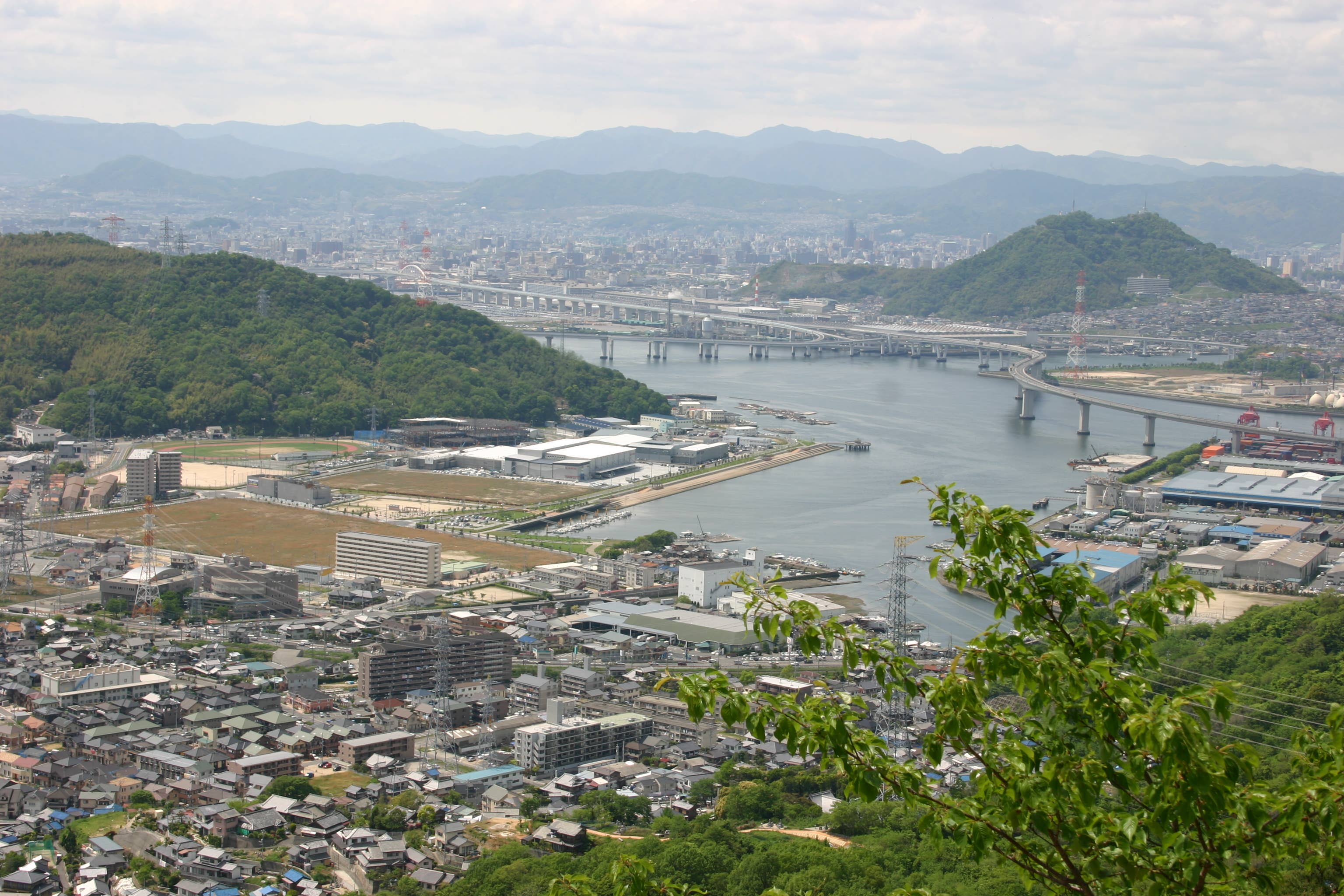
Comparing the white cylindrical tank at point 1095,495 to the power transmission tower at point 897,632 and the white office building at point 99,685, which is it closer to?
the power transmission tower at point 897,632

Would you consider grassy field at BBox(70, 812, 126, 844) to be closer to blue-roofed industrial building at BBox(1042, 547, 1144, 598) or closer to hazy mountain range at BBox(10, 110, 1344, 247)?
blue-roofed industrial building at BBox(1042, 547, 1144, 598)

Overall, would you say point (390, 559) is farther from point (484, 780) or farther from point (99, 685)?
point (484, 780)

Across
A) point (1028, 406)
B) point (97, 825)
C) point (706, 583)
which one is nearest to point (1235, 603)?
point (706, 583)

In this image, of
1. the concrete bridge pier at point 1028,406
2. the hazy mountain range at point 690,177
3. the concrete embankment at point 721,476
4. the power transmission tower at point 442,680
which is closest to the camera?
the power transmission tower at point 442,680

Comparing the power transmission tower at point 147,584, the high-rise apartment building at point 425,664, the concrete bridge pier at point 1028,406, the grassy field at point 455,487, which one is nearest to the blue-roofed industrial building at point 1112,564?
the high-rise apartment building at point 425,664

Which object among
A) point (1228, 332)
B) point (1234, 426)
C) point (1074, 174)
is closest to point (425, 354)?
point (1234, 426)

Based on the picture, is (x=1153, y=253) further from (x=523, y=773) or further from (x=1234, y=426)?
(x=523, y=773)

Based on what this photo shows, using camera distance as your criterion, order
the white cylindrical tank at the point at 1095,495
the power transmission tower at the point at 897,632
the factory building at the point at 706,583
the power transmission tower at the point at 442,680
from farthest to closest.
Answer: the white cylindrical tank at the point at 1095,495, the factory building at the point at 706,583, the power transmission tower at the point at 442,680, the power transmission tower at the point at 897,632
